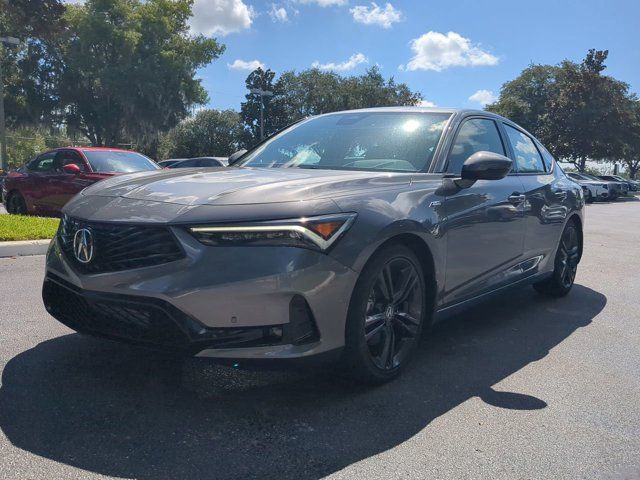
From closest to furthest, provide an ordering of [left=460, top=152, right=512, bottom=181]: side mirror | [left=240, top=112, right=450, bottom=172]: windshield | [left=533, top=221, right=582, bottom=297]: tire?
[left=460, top=152, right=512, bottom=181]: side mirror, [left=240, top=112, right=450, bottom=172]: windshield, [left=533, top=221, right=582, bottom=297]: tire

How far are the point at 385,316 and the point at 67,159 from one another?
340 inches

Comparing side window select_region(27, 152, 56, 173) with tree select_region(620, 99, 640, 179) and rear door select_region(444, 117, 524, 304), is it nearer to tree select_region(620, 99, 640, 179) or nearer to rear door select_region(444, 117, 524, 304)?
rear door select_region(444, 117, 524, 304)

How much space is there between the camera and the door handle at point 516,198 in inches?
172

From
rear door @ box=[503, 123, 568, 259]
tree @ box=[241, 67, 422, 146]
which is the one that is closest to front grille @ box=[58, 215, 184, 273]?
rear door @ box=[503, 123, 568, 259]

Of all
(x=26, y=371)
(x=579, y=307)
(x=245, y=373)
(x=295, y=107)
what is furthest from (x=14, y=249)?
(x=295, y=107)

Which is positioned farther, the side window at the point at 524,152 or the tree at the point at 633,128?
the tree at the point at 633,128

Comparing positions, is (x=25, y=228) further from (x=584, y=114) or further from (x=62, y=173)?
(x=584, y=114)

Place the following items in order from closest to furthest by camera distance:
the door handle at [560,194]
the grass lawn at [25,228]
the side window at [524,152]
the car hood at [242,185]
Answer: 1. the car hood at [242,185]
2. the side window at [524,152]
3. the door handle at [560,194]
4. the grass lawn at [25,228]

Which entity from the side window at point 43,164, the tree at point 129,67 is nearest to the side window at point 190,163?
the side window at point 43,164

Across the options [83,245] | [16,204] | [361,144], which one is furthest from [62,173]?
[83,245]

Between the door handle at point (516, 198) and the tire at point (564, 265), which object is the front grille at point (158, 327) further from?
the tire at point (564, 265)

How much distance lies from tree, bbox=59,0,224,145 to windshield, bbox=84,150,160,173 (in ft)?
87.9

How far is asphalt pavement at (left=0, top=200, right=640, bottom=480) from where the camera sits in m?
2.46

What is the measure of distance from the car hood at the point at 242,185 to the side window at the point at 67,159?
6.98 meters
